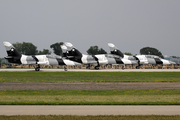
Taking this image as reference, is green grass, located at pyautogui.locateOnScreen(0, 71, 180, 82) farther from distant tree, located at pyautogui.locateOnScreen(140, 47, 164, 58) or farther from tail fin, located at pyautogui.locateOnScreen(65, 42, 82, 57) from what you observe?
distant tree, located at pyautogui.locateOnScreen(140, 47, 164, 58)

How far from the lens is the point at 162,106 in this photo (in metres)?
12.1

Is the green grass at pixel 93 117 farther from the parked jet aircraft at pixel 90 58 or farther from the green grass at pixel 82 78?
the parked jet aircraft at pixel 90 58

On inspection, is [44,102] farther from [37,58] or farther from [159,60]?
[159,60]

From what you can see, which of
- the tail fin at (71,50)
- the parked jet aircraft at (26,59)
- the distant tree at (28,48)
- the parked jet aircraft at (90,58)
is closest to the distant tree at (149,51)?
the distant tree at (28,48)

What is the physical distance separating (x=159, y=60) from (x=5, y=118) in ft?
197

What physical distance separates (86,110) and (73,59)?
44943 mm

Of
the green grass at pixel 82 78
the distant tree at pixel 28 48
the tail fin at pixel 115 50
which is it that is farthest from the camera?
the distant tree at pixel 28 48

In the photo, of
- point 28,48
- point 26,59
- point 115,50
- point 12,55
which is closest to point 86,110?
point 26,59

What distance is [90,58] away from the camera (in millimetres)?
57844

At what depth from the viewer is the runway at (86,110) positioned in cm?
1044

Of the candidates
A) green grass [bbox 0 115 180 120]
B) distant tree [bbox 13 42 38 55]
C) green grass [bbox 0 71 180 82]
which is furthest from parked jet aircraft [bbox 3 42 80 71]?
distant tree [bbox 13 42 38 55]

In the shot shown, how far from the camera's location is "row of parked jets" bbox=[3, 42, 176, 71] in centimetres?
4994

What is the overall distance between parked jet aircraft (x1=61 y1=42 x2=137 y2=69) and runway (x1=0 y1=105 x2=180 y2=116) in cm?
4405

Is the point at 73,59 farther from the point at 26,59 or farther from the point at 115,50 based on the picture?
the point at 115,50
